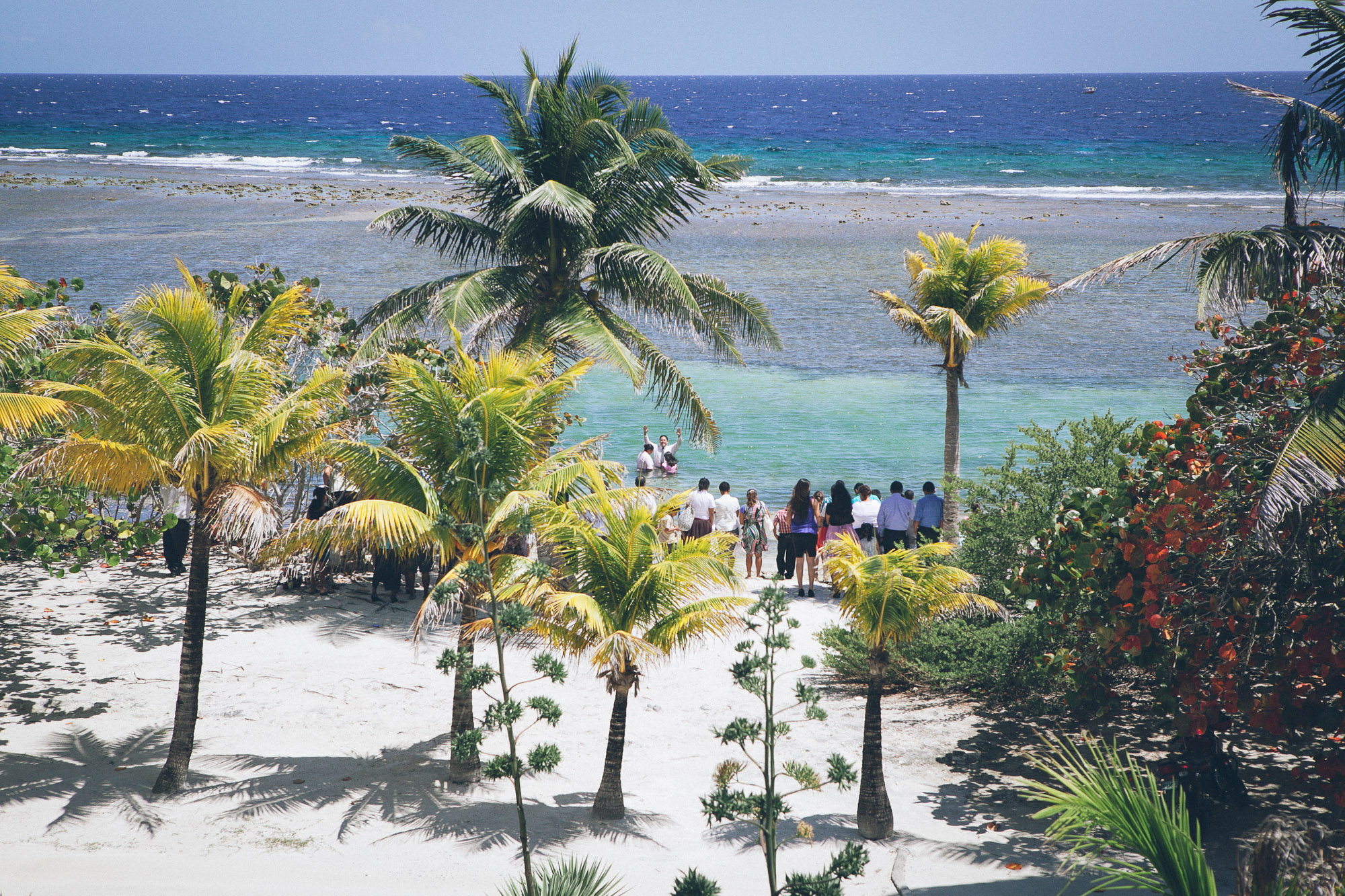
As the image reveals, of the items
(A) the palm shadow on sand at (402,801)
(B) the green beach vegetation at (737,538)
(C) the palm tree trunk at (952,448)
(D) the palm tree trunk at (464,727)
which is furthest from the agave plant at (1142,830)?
(C) the palm tree trunk at (952,448)

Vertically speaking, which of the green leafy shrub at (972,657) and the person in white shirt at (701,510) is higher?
the person in white shirt at (701,510)

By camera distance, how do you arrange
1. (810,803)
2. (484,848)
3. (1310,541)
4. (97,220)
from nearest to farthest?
(1310,541) → (484,848) → (810,803) → (97,220)

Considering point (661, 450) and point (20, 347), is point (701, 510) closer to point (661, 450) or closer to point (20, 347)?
point (661, 450)

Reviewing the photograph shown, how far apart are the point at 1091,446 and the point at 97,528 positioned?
1020cm

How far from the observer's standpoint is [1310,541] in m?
7.48

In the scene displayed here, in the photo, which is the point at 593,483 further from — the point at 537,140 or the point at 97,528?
the point at 537,140

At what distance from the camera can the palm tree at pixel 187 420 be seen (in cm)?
816

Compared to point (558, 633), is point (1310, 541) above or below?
above

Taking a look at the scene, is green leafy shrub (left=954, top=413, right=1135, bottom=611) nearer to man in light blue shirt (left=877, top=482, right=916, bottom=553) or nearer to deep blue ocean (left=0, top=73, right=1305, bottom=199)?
man in light blue shirt (left=877, top=482, right=916, bottom=553)

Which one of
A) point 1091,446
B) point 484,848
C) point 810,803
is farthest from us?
point 1091,446

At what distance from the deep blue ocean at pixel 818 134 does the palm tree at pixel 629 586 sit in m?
57.5

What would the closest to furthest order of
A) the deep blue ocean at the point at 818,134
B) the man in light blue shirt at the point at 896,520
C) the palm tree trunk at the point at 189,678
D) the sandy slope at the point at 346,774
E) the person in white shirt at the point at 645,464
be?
the sandy slope at the point at 346,774
the palm tree trunk at the point at 189,678
the man in light blue shirt at the point at 896,520
the person in white shirt at the point at 645,464
the deep blue ocean at the point at 818,134

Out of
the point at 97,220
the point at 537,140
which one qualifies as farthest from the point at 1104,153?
the point at 537,140

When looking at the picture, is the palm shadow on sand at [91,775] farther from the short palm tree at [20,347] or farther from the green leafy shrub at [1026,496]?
the green leafy shrub at [1026,496]
